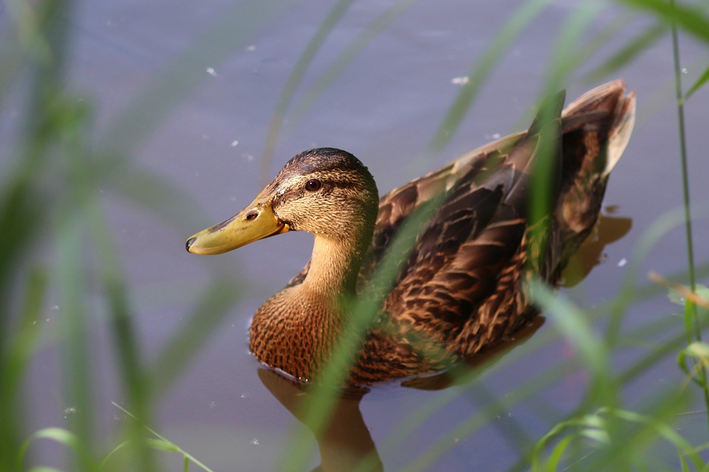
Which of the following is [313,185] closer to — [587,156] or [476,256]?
[476,256]

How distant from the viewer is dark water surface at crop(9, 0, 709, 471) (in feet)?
11.8

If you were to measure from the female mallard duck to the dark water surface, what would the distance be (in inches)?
7.2

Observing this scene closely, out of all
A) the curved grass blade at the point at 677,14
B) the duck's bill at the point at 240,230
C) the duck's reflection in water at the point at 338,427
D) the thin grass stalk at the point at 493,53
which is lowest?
the duck's reflection in water at the point at 338,427

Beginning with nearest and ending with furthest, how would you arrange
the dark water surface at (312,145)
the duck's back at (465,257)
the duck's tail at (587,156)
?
the dark water surface at (312,145) → the duck's back at (465,257) → the duck's tail at (587,156)

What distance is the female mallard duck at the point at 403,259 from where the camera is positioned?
346cm

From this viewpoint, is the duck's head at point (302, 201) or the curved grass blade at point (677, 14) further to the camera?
the duck's head at point (302, 201)

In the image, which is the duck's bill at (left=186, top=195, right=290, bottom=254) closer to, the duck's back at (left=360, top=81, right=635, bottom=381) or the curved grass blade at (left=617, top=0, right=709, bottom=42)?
the duck's back at (left=360, top=81, right=635, bottom=381)

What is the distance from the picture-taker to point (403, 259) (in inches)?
140

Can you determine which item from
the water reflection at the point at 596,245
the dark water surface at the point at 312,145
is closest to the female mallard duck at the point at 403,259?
the dark water surface at the point at 312,145

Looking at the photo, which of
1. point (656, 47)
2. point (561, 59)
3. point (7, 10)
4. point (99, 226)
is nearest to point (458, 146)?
point (656, 47)

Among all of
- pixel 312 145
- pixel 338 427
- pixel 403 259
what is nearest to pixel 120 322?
pixel 403 259

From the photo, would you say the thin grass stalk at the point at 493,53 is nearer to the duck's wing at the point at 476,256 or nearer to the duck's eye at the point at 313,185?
the duck's eye at the point at 313,185

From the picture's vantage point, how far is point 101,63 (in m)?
5.22

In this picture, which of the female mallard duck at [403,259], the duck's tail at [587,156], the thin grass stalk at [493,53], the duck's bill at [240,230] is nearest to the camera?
the thin grass stalk at [493,53]
